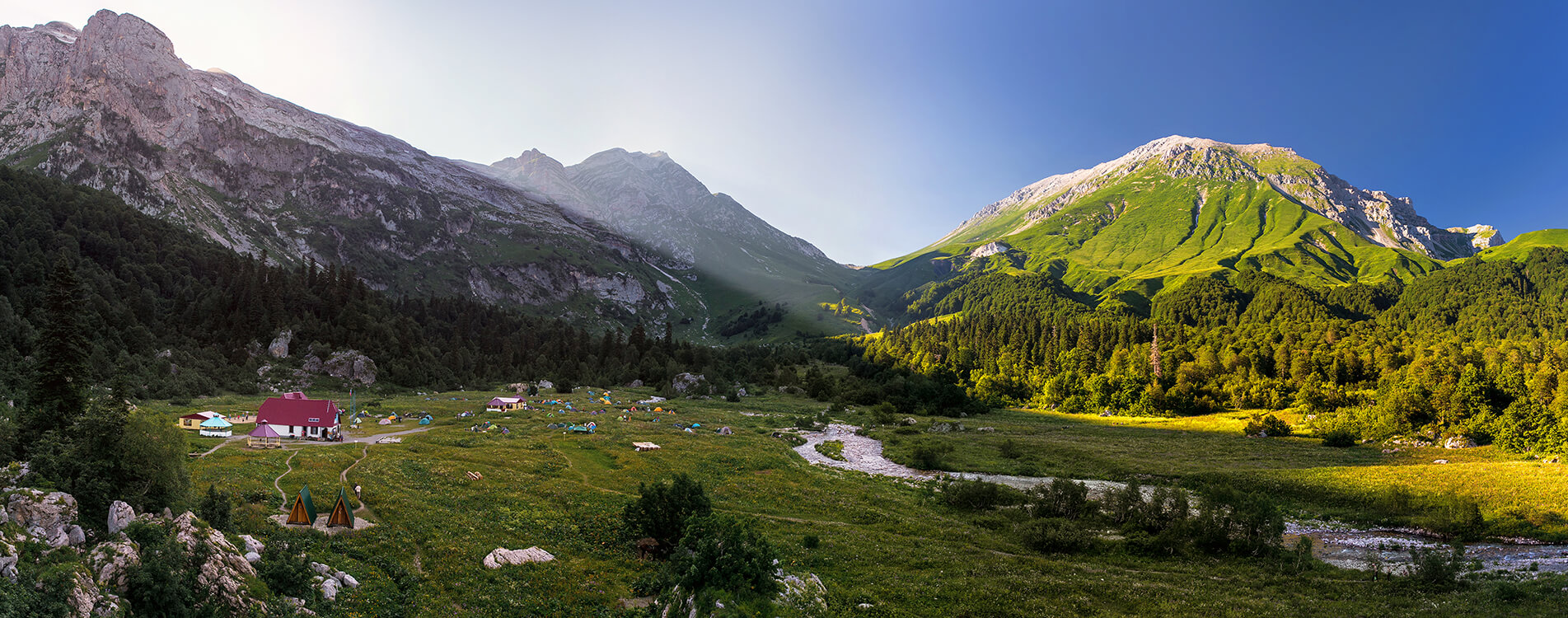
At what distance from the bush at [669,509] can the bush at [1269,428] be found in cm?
8918

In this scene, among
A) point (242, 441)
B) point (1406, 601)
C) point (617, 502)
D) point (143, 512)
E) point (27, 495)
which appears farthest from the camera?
point (242, 441)

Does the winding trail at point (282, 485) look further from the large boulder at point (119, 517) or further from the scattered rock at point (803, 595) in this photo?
the scattered rock at point (803, 595)

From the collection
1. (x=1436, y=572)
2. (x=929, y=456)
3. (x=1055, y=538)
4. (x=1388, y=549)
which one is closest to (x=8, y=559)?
(x=1055, y=538)

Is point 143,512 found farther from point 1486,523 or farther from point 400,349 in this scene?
point 400,349

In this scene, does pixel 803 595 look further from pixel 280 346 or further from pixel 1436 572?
pixel 280 346

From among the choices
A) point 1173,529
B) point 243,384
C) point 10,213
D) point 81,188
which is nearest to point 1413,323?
point 1173,529

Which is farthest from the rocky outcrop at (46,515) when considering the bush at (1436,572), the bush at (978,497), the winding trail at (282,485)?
the bush at (1436,572)

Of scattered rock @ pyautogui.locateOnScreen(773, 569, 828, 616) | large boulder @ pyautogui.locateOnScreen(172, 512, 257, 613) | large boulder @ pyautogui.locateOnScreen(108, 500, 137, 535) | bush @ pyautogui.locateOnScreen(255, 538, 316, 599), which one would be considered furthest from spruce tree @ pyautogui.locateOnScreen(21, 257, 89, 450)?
scattered rock @ pyautogui.locateOnScreen(773, 569, 828, 616)

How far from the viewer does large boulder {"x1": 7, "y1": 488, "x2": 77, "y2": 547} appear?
17.2 metres

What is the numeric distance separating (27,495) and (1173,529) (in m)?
50.8

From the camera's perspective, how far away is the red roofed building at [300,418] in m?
56.4

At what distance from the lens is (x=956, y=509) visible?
153ft

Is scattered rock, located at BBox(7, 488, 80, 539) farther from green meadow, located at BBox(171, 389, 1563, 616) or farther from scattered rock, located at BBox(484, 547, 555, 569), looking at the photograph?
scattered rock, located at BBox(484, 547, 555, 569)

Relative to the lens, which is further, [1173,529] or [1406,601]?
[1173,529]
